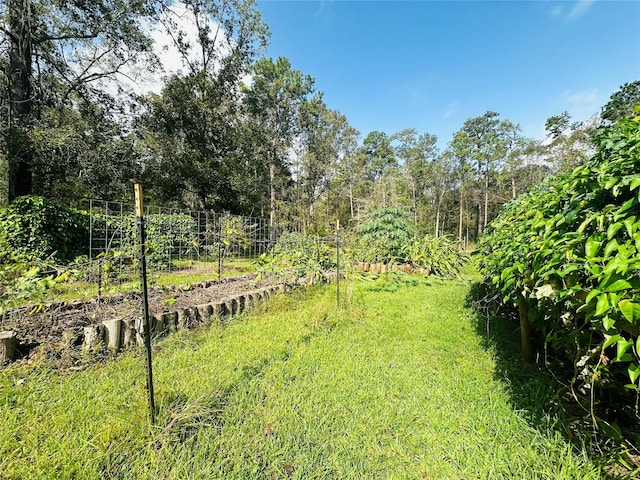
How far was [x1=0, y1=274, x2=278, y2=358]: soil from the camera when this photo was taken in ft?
7.05

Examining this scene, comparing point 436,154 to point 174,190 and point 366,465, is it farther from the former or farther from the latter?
point 366,465

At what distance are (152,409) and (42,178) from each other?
10.2 meters

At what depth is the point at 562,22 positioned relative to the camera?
16.9ft

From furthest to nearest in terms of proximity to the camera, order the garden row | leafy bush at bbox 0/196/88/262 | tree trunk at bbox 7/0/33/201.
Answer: tree trunk at bbox 7/0/33/201 < leafy bush at bbox 0/196/88/262 < the garden row

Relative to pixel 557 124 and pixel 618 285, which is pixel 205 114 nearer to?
pixel 618 285

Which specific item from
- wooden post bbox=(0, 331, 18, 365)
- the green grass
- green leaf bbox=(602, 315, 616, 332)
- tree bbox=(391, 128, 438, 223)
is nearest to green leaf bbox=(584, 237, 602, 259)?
green leaf bbox=(602, 315, 616, 332)

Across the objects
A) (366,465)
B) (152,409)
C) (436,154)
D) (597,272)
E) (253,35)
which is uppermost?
(253,35)

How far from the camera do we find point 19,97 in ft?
21.9

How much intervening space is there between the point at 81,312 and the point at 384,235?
7061 millimetres

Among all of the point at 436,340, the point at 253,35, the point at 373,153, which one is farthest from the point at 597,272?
the point at 373,153

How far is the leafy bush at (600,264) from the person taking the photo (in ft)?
2.59

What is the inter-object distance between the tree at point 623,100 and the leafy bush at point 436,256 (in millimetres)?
13781

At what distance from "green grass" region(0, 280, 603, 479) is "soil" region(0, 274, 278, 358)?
1.06 ft

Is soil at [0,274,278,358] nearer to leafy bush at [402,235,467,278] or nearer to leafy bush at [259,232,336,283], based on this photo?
leafy bush at [259,232,336,283]
